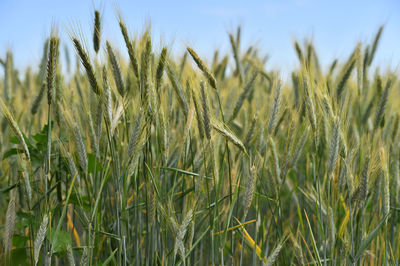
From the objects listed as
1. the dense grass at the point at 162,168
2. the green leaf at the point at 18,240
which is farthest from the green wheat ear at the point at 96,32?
the green leaf at the point at 18,240

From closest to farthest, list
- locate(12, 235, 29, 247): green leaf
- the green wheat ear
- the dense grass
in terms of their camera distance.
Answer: the dense grass, the green wheat ear, locate(12, 235, 29, 247): green leaf

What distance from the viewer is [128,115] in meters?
1.64

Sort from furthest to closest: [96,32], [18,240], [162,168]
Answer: [18,240], [96,32], [162,168]

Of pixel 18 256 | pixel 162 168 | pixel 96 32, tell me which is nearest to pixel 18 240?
pixel 18 256

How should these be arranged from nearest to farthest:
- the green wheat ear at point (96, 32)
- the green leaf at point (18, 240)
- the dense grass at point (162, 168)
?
1. the dense grass at point (162, 168)
2. the green wheat ear at point (96, 32)
3. the green leaf at point (18, 240)

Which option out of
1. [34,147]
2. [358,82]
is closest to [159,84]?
[34,147]

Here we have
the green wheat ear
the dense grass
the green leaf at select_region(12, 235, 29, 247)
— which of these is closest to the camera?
the dense grass

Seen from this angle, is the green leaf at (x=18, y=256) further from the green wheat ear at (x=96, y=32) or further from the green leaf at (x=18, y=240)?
the green wheat ear at (x=96, y=32)

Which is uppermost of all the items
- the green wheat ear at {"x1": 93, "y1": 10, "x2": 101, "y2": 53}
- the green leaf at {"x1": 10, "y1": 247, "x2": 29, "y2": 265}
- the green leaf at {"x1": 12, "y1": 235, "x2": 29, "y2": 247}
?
the green wheat ear at {"x1": 93, "y1": 10, "x2": 101, "y2": 53}

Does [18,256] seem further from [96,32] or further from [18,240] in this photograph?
[96,32]

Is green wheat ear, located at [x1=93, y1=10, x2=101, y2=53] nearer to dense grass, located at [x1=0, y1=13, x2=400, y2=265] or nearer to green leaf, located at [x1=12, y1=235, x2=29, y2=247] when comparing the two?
dense grass, located at [x1=0, y1=13, x2=400, y2=265]

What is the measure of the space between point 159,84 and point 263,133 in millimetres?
527

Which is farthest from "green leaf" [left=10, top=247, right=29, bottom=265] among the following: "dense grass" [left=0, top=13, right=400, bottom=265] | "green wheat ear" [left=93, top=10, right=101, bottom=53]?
"green wheat ear" [left=93, top=10, right=101, bottom=53]

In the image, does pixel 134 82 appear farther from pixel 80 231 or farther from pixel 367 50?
pixel 367 50
